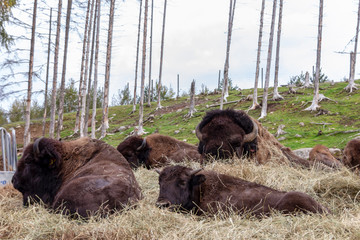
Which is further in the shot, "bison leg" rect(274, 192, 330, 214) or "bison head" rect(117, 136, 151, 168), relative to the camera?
"bison head" rect(117, 136, 151, 168)

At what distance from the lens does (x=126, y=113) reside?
44.3 metres

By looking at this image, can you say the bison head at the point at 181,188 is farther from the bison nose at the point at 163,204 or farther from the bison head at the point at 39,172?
the bison head at the point at 39,172

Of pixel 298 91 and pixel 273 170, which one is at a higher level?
pixel 298 91

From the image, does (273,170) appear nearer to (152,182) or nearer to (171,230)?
(152,182)

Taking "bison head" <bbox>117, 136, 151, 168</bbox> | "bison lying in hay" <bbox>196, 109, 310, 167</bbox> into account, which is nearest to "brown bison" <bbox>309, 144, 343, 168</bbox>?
"bison lying in hay" <bbox>196, 109, 310, 167</bbox>

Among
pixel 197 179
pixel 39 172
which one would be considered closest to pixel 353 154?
pixel 197 179

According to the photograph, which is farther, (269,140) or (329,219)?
(269,140)

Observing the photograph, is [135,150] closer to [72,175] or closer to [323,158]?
[72,175]

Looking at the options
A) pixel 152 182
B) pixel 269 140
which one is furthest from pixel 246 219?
pixel 269 140

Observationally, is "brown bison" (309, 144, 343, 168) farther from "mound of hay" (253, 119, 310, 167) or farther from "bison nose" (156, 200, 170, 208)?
"bison nose" (156, 200, 170, 208)

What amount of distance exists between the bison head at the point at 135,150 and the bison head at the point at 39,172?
16.6ft

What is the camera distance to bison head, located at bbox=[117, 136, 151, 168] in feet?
39.4

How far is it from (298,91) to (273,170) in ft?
98.7

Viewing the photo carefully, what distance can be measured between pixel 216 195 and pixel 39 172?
3515 millimetres
